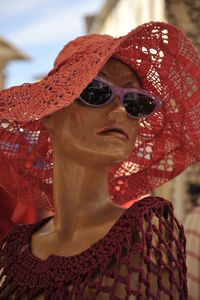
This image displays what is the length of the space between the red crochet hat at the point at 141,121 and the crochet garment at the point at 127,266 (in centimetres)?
32

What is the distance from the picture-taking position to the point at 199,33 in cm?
307

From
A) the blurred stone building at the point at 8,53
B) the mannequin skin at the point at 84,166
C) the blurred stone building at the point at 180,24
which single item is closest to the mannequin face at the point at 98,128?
the mannequin skin at the point at 84,166

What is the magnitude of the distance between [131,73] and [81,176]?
0.30m

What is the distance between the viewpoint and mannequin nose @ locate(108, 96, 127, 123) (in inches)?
49.6

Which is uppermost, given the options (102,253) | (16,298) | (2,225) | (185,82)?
(185,82)

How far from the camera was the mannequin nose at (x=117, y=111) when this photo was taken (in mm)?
1259

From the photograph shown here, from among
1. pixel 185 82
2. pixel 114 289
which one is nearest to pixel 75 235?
pixel 114 289

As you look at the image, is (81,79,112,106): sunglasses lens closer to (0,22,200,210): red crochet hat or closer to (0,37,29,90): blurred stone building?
(0,22,200,210): red crochet hat

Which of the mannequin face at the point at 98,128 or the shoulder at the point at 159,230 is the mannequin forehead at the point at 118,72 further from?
the shoulder at the point at 159,230

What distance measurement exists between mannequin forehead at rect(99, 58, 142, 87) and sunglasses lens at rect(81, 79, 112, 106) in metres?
0.06

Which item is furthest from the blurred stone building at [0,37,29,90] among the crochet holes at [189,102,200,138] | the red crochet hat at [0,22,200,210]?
the crochet holes at [189,102,200,138]

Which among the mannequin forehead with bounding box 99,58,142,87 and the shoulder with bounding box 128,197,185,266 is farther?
the mannequin forehead with bounding box 99,58,142,87

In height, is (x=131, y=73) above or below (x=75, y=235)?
above

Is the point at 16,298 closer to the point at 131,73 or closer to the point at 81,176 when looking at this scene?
the point at 81,176
